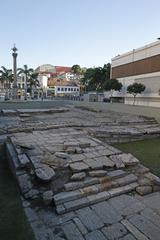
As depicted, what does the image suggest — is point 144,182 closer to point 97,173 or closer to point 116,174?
point 116,174

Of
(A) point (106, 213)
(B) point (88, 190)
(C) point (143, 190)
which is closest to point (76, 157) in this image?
(B) point (88, 190)

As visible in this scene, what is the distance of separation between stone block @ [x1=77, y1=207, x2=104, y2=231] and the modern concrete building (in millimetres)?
31987

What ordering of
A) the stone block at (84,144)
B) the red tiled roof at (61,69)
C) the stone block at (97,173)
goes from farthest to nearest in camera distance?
the red tiled roof at (61,69)
the stone block at (84,144)
the stone block at (97,173)

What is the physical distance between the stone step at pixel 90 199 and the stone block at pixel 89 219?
97 mm

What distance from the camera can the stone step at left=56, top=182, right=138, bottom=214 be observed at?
3.46 meters

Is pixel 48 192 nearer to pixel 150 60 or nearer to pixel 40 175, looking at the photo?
pixel 40 175

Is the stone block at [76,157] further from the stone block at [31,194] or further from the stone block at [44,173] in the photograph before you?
the stone block at [31,194]

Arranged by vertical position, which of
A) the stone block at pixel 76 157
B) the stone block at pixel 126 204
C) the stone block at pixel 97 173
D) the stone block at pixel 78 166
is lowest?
the stone block at pixel 126 204

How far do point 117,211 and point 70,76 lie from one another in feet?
295

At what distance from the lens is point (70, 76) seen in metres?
91.3

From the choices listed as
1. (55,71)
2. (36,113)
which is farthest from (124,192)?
(55,71)

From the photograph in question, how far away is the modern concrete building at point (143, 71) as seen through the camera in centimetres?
3403

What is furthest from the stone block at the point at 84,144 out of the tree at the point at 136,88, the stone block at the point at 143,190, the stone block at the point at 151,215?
the tree at the point at 136,88

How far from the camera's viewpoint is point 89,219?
127 inches
